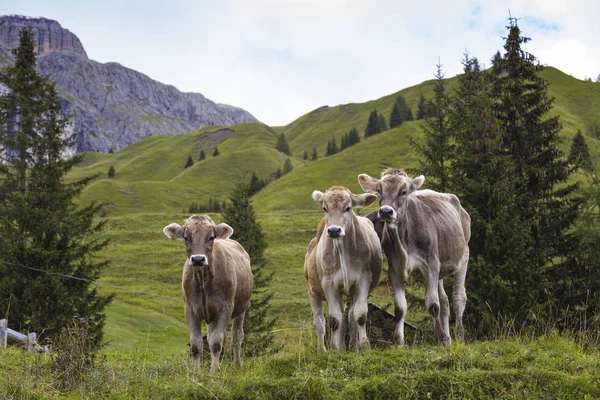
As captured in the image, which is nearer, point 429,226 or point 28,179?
point 429,226

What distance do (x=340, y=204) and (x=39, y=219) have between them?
19.9 m

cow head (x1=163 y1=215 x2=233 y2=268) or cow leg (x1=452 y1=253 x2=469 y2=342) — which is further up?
cow head (x1=163 y1=215 x2=233 y2=268)

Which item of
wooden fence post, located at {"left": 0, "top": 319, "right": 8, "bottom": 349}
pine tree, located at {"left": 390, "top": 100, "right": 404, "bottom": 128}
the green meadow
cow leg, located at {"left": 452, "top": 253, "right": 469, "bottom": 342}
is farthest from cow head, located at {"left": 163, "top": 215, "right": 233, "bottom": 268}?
pine tree, located at {"left": 390, "top": 100, "right": 404, "bottom": 128}

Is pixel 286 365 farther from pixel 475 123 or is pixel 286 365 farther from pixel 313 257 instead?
pixel 475 123

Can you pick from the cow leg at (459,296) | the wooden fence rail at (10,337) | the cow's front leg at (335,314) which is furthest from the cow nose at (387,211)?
the wooden fence rail at (10,337)

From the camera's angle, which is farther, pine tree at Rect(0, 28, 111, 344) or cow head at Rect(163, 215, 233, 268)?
pine tree at Rect(0, 28, 111, 344)

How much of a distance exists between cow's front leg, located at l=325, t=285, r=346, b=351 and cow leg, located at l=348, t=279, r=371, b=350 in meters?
0.29

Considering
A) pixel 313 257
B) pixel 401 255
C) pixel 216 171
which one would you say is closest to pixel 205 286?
pixel 313 257

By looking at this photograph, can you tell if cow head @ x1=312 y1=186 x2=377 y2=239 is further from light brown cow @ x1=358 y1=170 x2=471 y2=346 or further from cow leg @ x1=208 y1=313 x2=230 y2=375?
cow leg @ x1=208 y1=313 x2=230 y2=375

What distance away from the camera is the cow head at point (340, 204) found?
8664 millimetres

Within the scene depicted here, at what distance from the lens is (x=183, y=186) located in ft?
578

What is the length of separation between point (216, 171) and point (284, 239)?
121 metres

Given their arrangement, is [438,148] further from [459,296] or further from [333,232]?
[333,232]

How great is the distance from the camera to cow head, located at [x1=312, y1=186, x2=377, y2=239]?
866cm
